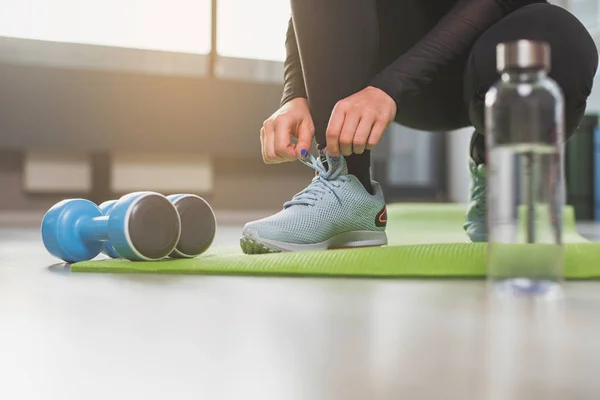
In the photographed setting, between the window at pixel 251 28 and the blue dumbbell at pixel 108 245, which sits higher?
the window at pixel 251 28

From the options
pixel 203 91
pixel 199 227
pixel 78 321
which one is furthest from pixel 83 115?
pixel 78 321

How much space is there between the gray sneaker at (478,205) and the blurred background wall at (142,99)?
265 cm

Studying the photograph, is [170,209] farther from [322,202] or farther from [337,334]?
[337,334]

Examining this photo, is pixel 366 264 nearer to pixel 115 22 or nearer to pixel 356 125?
pixel 356 125

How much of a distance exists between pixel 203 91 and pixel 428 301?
3.66 metres

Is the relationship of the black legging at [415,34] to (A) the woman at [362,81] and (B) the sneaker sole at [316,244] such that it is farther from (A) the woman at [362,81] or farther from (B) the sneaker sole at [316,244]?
(B) the sneaker sole at [316,244]

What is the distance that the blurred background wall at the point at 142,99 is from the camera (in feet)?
13.2

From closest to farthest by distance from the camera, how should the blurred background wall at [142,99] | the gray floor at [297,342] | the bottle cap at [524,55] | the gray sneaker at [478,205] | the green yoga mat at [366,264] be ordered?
1. the gray floor at [297,342]
2. the bottle cap at [524,55]
3. the green yoga mat at [366,264]
4. the gray sneaker at [478,205]
5. the blurred background wall at [142,99]

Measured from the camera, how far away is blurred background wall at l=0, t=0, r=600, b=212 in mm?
4012

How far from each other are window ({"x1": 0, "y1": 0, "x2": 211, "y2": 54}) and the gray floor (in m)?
3.49

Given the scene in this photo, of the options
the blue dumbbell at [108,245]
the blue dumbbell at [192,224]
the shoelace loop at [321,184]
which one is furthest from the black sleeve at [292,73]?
the blue dumbbell at [108,245]

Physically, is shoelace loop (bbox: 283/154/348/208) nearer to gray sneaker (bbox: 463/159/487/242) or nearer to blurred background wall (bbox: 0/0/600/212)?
gray sneaker (bbox: 463/159/487/242)

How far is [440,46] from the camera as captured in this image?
1.16m

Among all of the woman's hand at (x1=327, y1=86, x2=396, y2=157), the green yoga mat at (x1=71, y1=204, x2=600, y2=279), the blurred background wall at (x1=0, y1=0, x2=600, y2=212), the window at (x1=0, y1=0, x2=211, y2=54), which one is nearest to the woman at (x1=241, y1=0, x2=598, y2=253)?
the woman's hand at (x1=327, y1=86, x2=396, y2=157)
